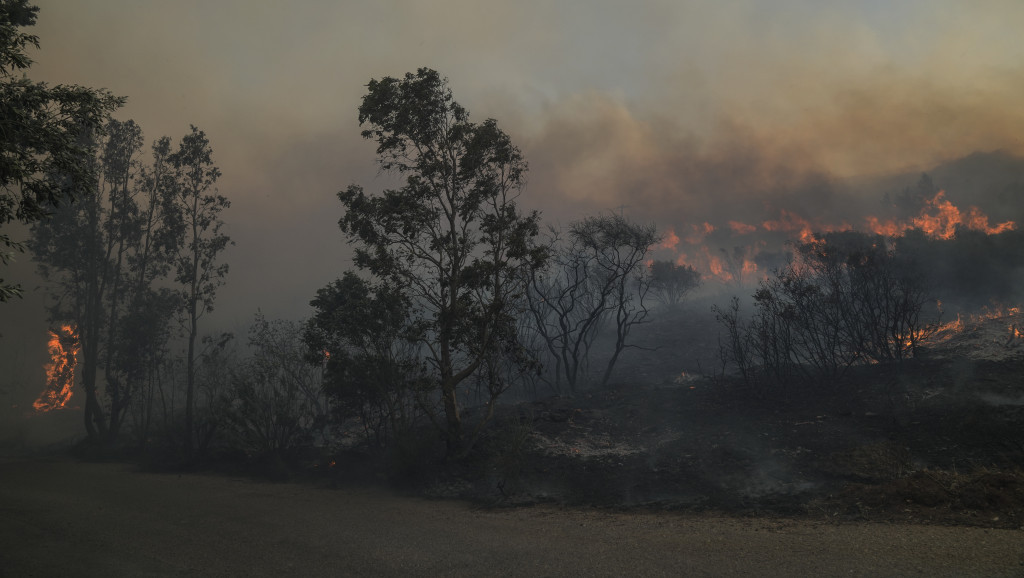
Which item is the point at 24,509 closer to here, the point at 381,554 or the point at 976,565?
the point at 381,554

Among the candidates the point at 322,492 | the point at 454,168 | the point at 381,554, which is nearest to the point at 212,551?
the point at 381,554

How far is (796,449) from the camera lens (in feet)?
49.5

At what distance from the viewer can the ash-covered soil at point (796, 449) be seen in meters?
10.5

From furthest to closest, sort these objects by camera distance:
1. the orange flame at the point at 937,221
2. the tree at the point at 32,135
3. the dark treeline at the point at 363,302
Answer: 1. the orange flame at the point at 937,221
2. the dark treeline at the point at 363,302
3. the tree at the point at 32,135

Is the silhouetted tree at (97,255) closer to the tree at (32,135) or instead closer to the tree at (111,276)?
the tree at (111,276)

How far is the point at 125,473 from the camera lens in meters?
22.0

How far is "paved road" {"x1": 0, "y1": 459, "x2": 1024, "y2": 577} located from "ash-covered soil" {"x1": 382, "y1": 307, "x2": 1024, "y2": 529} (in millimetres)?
1520

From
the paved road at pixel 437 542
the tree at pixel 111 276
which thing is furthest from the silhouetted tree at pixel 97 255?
the paved road at pixel 437 542

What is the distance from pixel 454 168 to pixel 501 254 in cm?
422

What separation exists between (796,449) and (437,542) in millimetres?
11790

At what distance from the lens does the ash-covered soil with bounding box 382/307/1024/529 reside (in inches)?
414

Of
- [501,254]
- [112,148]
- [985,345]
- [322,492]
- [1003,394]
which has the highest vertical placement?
[112,148]

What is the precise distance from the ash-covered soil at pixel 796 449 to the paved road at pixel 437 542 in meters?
1.52

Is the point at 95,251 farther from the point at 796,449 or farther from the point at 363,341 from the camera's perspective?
the point at 796,449
